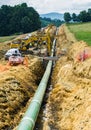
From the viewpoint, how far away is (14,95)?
22.7m

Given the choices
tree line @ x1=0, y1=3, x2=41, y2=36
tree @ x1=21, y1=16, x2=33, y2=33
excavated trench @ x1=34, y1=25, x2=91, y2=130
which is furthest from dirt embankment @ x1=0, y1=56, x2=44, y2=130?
tree line @ x1=0, y1=3, x2=41, y2=36

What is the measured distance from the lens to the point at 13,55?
39469 millimetres

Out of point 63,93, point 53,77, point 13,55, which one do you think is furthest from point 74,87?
point 13,55

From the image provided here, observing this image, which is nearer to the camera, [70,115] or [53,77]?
[70,115]

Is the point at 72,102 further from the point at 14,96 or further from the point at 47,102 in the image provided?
the point at 14,96

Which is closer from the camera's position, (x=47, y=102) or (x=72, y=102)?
(x=72, y=102)

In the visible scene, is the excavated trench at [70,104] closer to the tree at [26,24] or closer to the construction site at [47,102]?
the construction site at [47,102]

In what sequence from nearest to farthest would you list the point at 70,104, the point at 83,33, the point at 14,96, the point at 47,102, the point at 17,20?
the point at 70,104 → the point at 14,96 → the point at 47,102 → the point at 83,33 → the point at 17,20

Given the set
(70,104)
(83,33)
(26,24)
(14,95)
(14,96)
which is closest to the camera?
(70,104)

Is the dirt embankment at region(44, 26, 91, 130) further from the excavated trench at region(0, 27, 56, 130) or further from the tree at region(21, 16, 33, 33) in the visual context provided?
the tree at region(21, 16, 33, 33)

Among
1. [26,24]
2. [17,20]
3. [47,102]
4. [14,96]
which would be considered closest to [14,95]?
[14,96]

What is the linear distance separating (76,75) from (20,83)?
4082 millimetres

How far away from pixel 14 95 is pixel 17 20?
112m

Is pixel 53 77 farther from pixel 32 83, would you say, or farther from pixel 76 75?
pixel 76 75
